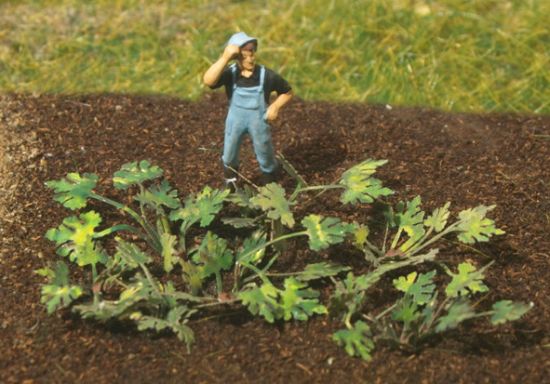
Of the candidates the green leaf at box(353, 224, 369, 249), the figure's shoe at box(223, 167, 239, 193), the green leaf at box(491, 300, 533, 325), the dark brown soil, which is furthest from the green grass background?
the green leaf at box(491, 300, 533, 325)

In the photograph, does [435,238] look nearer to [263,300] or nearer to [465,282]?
[465,282]

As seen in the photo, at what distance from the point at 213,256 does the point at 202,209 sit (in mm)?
189

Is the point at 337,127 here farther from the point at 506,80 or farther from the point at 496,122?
the point at 506,80

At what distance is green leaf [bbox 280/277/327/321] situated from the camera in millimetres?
3160

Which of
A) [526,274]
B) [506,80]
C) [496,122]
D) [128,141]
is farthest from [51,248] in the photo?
[506,80]

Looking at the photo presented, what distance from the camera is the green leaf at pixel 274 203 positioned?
126 inches

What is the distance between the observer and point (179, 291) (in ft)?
10.9

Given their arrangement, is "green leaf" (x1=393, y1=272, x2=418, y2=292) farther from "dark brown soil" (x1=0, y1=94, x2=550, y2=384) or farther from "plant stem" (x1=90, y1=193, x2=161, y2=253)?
"plant stem" (x1=90, y1=193, x2=161, y2=253)

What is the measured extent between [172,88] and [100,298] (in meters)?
1.77

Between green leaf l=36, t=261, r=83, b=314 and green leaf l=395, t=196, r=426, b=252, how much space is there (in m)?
1.22

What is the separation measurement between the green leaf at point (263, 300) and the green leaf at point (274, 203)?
0.79ft

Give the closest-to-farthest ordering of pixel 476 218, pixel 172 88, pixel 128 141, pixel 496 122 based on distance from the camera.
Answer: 1. pixel 476 218
2. pixel 128 141
3. pixel 496 122
4. pixel 172 88

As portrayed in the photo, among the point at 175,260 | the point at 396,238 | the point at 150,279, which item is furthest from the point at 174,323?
the point at 396,238

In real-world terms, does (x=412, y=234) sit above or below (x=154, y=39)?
below
